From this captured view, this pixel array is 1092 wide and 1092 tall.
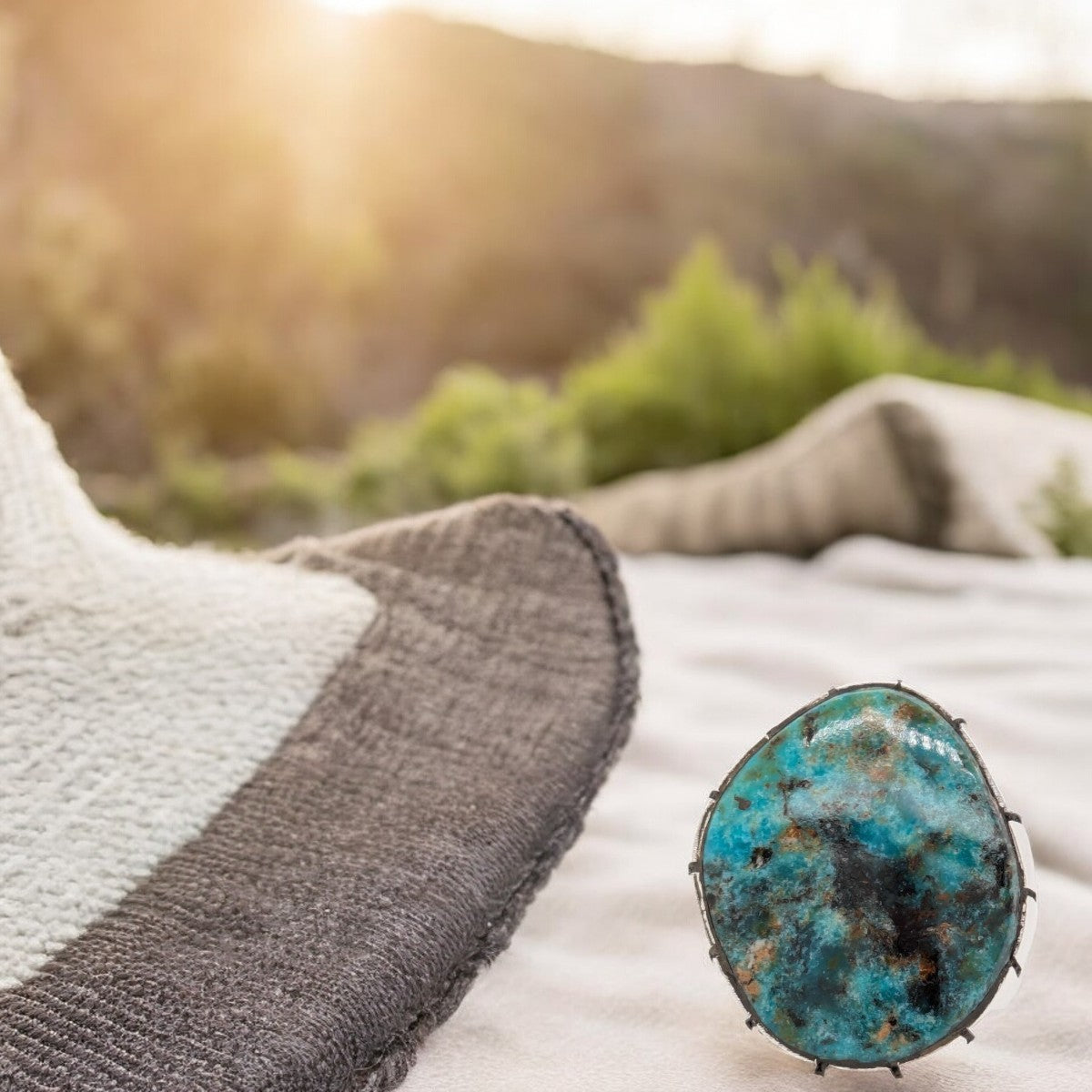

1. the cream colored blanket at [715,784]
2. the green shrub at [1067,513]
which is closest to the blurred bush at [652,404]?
the cream colored blanket at [715,784]

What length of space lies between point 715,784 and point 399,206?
11.4 feet

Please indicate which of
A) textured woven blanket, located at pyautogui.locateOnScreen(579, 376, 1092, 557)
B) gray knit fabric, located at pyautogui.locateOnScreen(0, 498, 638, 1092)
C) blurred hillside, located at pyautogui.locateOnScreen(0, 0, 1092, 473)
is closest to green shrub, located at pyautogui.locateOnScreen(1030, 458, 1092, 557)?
textured woven blanket, located at pyautogui.locateOnScreen(579, 376, 1092, 557)

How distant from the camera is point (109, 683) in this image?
641 mm

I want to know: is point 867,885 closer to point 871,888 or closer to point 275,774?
point 871,888

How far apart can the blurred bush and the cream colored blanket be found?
2.24 feet

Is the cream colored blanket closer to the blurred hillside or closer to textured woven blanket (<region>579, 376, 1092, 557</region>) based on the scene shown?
textured woven blanket (<region>579, 376, 1092, 557</region>)

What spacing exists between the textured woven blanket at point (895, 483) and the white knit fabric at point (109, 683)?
0.88 m

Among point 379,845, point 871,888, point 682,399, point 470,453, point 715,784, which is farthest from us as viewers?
point 682,399

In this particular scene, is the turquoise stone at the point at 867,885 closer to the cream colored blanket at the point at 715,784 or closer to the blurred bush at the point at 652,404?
the cream colored blanket at the point at 715,784

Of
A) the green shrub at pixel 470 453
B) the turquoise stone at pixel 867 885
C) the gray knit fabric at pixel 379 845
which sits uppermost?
the turquoise stone at pixel 867 885

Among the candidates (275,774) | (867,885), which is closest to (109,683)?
(275,774)

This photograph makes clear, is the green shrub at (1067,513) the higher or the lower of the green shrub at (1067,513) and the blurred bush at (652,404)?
the higher

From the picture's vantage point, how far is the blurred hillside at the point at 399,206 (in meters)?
3.58

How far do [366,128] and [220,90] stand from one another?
486 millimetres
